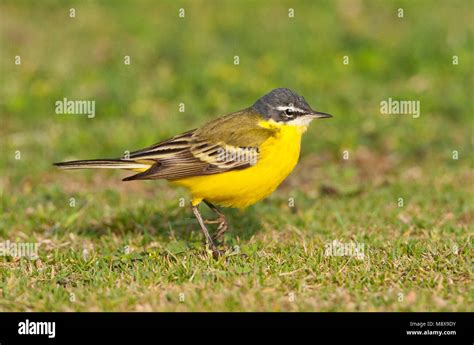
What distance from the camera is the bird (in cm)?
809

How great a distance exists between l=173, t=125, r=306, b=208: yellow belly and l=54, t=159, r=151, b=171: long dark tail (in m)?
0.57

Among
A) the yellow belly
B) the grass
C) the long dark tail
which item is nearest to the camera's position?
the grass

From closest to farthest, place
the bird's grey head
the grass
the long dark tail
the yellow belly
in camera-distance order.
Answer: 1. the grass
2. the yellow belly
3. the long dark tail
4. the bird's grey head

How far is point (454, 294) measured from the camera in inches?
272

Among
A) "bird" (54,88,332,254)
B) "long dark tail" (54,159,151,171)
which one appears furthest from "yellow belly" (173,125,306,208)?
"long dark tail" (54,159,151,171)

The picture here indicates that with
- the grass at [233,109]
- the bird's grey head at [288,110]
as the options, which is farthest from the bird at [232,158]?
the grass at [233,109]

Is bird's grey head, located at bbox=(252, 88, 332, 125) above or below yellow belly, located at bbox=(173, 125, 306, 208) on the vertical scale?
above

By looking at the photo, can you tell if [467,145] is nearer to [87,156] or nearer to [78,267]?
[87,156]

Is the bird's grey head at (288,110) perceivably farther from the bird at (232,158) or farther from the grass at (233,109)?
the grass at (233,109)

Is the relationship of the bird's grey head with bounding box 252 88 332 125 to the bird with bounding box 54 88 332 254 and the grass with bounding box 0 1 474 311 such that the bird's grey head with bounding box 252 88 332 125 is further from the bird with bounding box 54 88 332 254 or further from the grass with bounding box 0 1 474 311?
the grass with bounding box 0 1 474 311

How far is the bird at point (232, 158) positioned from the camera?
809 cm

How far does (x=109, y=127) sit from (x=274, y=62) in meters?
3.60

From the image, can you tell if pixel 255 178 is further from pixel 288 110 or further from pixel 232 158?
pixel 288 110

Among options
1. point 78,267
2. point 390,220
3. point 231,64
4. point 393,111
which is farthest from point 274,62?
point 78,267
